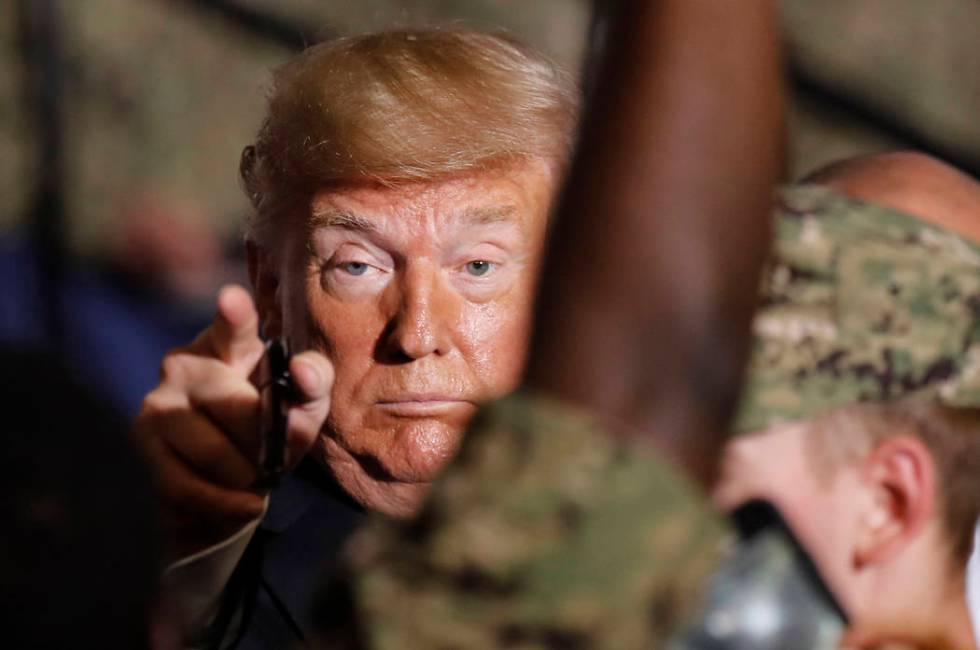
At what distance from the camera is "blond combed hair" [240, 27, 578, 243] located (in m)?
2.32

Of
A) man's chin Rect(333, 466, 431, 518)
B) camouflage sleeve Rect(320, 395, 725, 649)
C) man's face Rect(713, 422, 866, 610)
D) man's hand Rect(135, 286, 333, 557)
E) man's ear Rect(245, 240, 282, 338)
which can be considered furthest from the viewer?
man's ear Rect(245, 240, 282, 338)

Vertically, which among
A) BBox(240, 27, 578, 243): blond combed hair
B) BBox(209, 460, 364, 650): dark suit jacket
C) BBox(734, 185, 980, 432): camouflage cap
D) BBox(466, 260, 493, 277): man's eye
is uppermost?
BBox(734, 185, 980, 432): camouflage cap

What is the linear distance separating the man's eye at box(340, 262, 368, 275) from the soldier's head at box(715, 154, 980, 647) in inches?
40.5

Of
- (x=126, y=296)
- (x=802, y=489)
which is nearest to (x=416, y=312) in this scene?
(x=802, y=489)

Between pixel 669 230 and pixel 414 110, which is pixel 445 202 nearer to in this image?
pixel 414 110

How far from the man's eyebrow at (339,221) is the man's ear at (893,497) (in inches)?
44.4

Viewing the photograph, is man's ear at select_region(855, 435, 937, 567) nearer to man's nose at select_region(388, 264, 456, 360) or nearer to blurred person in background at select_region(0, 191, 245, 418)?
man's nose at select_region(388, 264, 456, 360)

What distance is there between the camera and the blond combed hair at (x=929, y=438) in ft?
Result: 4.35

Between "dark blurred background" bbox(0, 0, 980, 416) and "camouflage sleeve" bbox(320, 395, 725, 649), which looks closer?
"camouflage sleeve" bbox(320, 395, 725, 649)

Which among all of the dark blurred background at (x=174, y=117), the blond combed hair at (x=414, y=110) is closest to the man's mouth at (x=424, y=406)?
the blond combed hair at (x=414, y=110)

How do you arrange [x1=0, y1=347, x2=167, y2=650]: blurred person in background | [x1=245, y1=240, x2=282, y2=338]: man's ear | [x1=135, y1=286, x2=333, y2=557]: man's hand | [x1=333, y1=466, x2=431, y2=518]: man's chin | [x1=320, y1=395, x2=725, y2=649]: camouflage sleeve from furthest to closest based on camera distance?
1. [x1=245, y1=240, x2=282, y2=338]: man's ear
2. [x1=333, y1=466, x2=431, y2=518]: man's chin
3. [x1=135, y1=286, x2=333, y2=557]: man's hand
4. [x1=0, y1=347, x2=167, y2=650]: blurred person in background
5. [x1=320, y1=395, x2=725, y2=649]: camouflage sleeve

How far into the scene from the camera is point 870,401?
1313mm

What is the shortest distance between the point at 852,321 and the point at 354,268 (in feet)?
3.90

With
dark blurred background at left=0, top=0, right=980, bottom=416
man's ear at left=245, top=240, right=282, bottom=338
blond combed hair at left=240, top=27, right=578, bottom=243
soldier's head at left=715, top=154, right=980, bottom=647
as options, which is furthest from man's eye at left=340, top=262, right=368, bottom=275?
dark blurred background at left=0, top=0, right=980, bottom=416
